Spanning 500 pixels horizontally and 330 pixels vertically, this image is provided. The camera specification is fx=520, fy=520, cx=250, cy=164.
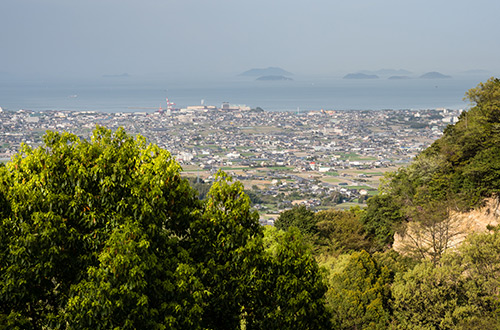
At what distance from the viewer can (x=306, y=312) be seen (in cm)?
617

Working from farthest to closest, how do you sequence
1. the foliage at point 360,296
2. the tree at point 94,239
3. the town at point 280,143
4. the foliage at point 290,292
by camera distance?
the town at point 280,143
the foliage at point 360,296
the foliage at point 290,292
the tree at point 94,239

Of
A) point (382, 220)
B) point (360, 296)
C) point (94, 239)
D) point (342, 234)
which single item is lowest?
point (342, 234)

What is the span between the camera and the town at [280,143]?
4662 cm

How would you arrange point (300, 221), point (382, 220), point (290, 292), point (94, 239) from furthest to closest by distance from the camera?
point (300, 221) < point (382, 220) < point (290, 292) < point (94, 239)

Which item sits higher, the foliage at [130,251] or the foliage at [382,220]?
the foliage at [130,251]

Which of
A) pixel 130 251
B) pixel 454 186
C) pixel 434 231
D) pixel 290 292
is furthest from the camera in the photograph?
pixel 454 186

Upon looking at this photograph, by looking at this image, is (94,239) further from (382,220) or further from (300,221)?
(382,220)

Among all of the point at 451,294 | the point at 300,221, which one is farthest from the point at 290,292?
the point at 300,221

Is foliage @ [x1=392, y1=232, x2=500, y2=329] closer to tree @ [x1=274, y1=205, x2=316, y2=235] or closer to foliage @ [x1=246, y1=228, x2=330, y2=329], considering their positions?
foliage @ [x1=246, y1=228, x2=330, y2=329]

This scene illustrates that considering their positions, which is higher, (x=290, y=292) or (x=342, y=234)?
(x=290, y=292)

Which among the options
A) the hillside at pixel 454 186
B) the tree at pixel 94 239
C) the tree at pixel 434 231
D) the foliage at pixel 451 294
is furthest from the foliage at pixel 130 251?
the hillside at pixel 454 186

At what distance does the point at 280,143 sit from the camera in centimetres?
7406

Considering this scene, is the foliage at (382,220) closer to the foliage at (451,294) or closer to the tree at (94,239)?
the foliage at (451,294)

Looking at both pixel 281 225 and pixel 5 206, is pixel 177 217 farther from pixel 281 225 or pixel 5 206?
pixel 281 225
